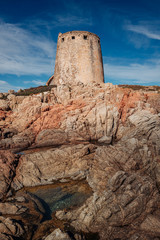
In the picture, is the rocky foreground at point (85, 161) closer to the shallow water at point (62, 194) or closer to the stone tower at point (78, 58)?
the shallow water at point (62, 194)

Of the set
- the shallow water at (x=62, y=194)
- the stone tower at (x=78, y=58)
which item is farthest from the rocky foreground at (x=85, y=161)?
the stone tower at (x=78, y=58)

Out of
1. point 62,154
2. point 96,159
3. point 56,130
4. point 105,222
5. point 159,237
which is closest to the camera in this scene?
point 159,237

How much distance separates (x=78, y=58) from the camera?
119 ft

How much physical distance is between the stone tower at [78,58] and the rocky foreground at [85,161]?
18.2 ft

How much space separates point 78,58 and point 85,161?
2543 centimetres

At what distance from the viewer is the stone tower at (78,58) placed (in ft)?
118

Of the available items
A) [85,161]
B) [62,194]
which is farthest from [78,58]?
[62,194]

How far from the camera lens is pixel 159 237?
897cm

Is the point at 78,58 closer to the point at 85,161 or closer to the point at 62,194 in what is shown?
the point at 85,161

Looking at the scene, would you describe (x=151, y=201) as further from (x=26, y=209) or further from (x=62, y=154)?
(x=62, y=154)

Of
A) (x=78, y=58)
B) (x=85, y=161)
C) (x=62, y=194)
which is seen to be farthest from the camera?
(x=78, y=58)

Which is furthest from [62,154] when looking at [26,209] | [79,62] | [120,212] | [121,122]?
[79,62]

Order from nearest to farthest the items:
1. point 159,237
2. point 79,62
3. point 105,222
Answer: point 159,237 < point 105,222 < point 79,62

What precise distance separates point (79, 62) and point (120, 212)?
31.2 meters
